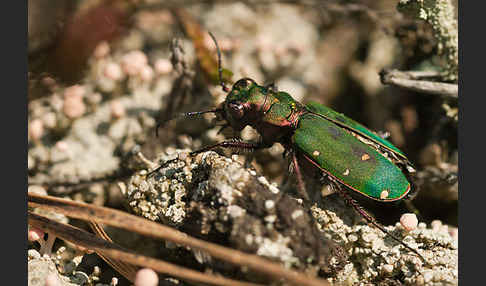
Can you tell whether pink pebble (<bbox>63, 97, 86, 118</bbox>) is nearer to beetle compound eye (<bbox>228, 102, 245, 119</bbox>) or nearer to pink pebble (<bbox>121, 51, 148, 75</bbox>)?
pink pebble (<bbox>121, 51, 148, 75</bbox>)

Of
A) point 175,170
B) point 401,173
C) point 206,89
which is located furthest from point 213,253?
point 206,89

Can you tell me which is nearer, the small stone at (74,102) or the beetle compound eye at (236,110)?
the beetle compound eye at (236,110)

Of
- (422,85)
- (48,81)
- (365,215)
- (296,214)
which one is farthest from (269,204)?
(48,81)

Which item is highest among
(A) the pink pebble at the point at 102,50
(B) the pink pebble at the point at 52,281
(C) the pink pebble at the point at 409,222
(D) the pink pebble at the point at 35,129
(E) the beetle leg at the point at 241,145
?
(A) the pink pebble at the point at 102,50

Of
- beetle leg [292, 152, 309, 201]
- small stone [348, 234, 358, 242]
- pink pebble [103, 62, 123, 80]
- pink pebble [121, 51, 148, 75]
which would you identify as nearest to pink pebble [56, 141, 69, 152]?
pink pebble [103, 62, 123, 80]

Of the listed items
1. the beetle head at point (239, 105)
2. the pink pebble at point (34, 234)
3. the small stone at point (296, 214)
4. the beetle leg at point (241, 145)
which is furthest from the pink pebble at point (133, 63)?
the small stone at point (296, 214)

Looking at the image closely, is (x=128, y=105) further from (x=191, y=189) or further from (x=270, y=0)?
(x=270, y=0)

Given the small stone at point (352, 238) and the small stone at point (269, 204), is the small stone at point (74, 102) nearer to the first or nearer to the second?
the small stone at point (269, 204)

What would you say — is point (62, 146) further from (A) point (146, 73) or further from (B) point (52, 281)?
(B) point (52, 281)
